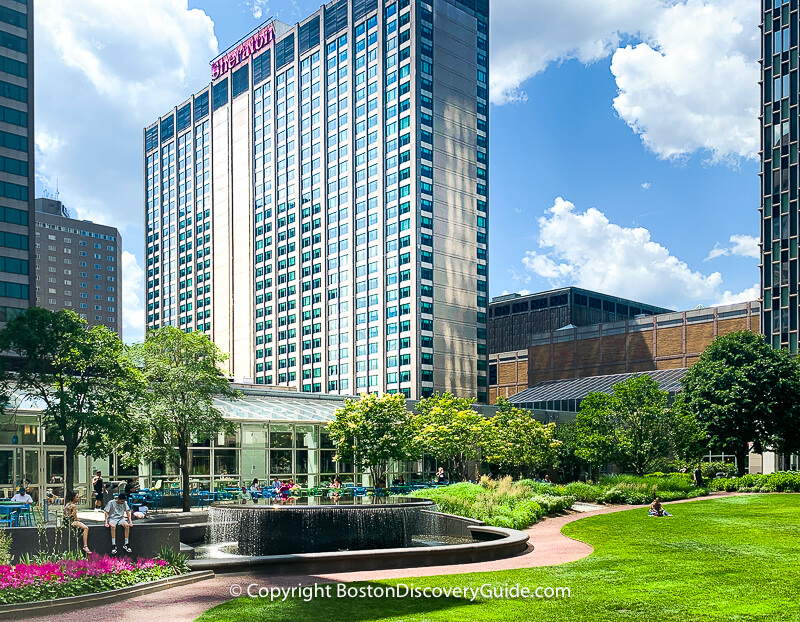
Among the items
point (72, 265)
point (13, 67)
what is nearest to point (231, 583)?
point (13, 67)

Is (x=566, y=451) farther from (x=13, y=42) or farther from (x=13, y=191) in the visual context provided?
(x=13, y=42)

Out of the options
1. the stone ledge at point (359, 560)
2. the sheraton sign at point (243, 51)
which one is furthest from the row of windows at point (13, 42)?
the stone ledge at point (359, 560)

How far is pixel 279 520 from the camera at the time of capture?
24.5 metres

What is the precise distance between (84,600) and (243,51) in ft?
399

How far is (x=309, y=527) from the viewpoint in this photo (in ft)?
80.4

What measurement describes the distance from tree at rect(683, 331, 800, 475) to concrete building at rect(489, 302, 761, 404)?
28.8 metres

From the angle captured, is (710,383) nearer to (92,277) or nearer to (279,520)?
(279,520)

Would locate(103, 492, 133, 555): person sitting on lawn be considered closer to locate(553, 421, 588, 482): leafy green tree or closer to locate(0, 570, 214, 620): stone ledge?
locate(0, 570, 214, 620): stone ledge

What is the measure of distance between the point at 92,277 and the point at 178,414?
566 feet

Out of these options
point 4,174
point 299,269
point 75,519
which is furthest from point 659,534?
point 299,269

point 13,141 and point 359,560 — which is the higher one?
point 13,141

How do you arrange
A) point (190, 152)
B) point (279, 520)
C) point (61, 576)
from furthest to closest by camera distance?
1. point (190, 152)
2. point (279, 520)
3. point (61, 576)

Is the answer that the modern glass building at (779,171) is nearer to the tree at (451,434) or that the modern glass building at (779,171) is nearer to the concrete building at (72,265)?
the tree at (451,434)

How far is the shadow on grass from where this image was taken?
14391 millimetres
